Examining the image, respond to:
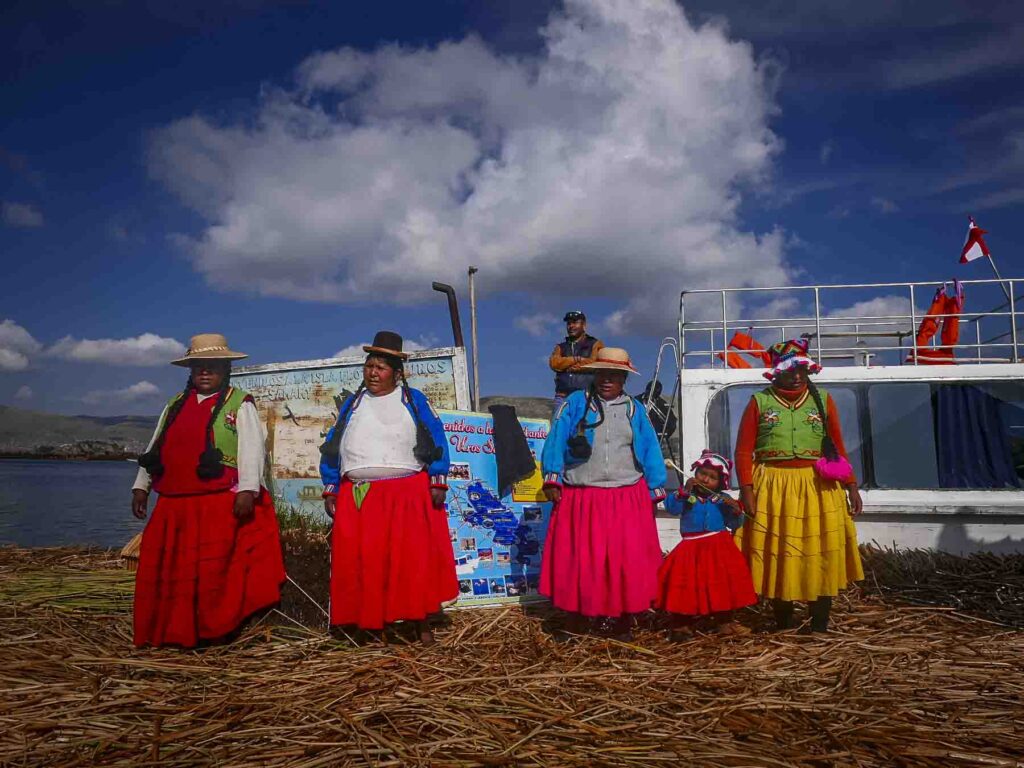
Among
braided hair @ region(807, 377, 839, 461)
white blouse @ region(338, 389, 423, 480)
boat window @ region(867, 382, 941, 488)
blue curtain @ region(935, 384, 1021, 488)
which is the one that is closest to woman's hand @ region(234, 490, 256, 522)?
white blouse @ region(338, 389, 423, 480)

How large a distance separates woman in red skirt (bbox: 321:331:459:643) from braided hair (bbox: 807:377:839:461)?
260 cm

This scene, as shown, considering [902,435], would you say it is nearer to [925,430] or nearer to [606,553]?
[925,430]

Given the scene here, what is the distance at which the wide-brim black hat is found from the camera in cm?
467

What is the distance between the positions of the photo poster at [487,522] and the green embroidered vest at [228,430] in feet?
5.71

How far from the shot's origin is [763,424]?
193 inches

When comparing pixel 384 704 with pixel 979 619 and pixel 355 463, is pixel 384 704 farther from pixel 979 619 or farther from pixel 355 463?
pixel 979 619

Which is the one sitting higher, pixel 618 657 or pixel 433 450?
pixel 433 450

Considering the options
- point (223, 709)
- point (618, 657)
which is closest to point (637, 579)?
point (618, 657)

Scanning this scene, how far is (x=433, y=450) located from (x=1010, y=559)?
226 inches

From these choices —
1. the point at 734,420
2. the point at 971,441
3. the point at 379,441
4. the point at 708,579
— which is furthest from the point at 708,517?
the point at 971,441

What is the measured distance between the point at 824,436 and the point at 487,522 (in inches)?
108

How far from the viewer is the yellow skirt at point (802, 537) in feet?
15.4

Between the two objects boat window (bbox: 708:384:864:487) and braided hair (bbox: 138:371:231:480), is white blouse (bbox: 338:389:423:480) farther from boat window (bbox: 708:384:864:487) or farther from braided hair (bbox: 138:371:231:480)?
boat window (bbox: 708:384:864:487)

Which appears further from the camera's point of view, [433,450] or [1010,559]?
[1010,559]
